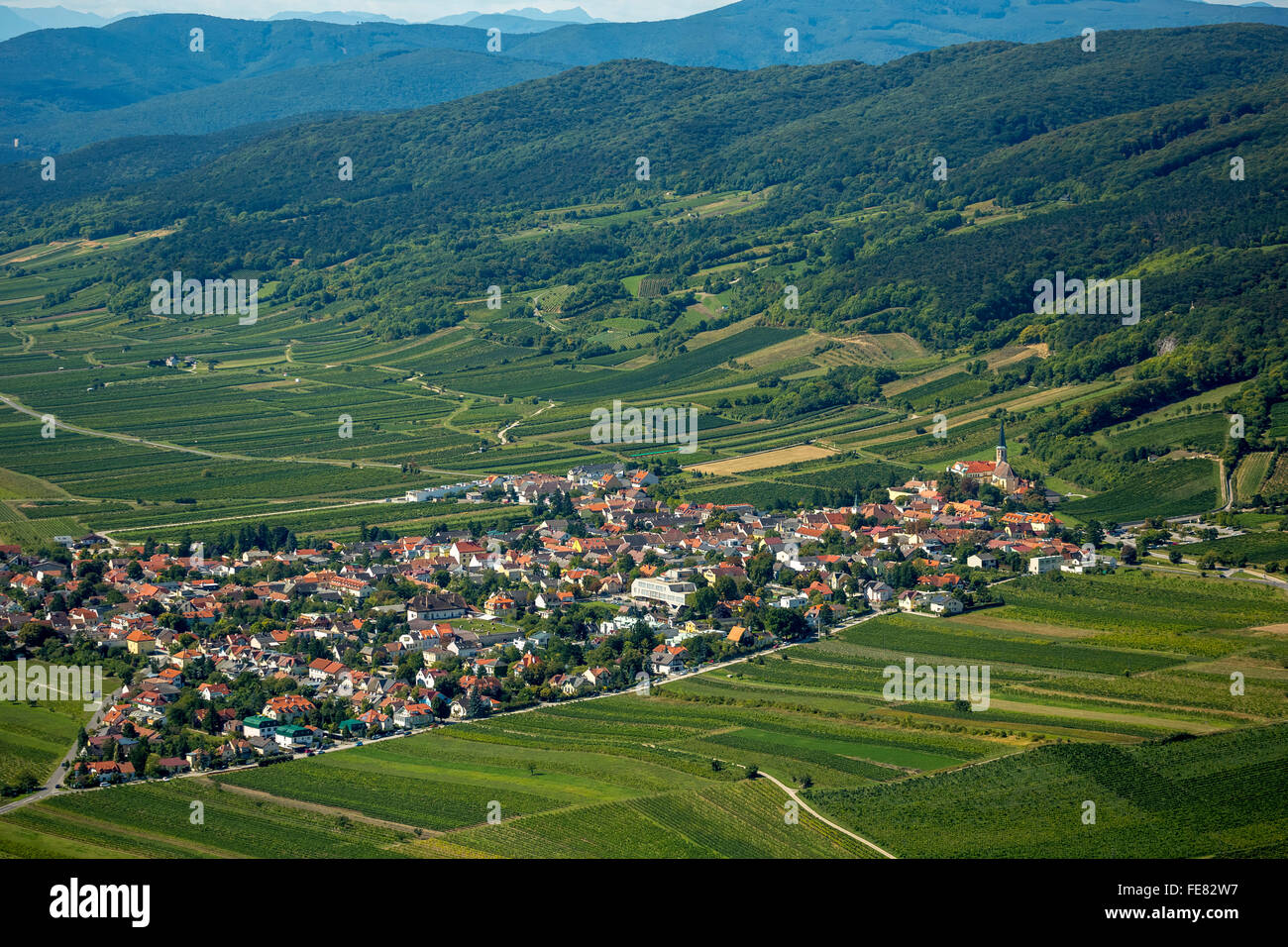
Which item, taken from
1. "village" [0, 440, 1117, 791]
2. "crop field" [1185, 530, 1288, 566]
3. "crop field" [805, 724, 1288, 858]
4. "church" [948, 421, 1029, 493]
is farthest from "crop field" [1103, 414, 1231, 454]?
"crop field" [805, 724, 1288, 858]

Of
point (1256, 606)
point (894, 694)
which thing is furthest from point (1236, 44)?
point (894, 694)

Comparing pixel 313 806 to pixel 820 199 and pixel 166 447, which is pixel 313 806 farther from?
pixel 820 199

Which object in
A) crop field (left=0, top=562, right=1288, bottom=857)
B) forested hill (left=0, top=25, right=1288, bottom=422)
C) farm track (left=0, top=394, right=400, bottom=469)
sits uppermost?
forested hill (left=0, top=25, right=1288, bottom=422)

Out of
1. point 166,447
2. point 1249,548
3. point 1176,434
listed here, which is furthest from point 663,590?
point 166,447

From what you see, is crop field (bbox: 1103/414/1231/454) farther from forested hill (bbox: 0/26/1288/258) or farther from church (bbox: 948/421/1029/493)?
forested hill (bbox: 0/26/1288/258)

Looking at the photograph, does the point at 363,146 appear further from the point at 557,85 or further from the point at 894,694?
the point at 894,694

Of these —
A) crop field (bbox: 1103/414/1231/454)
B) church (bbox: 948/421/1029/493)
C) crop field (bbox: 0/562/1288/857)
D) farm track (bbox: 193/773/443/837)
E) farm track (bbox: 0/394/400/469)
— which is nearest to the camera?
crop field (bbox: 0/562/1288/857)
